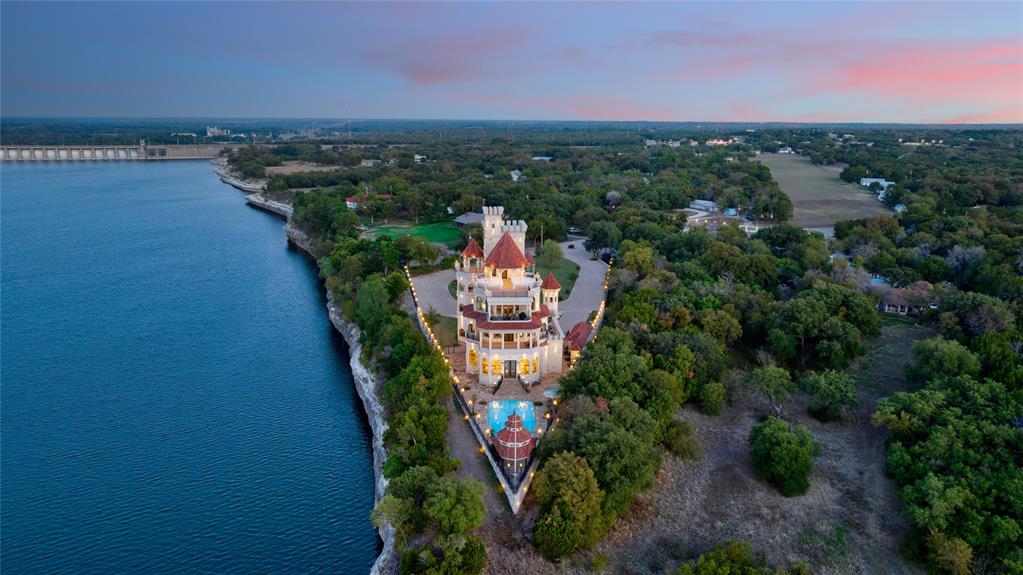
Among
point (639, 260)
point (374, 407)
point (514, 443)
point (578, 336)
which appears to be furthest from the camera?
point (639, 260)

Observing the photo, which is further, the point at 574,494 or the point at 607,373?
the point at 607,373

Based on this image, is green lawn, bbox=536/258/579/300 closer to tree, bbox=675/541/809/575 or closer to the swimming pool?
the swimming pool

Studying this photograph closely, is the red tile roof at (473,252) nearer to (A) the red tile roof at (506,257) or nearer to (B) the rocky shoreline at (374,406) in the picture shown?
(A) the red tile roof at (506,257)

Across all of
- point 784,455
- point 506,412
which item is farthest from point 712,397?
point 506,412

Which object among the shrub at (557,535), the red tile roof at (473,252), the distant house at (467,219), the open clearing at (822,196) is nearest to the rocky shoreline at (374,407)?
the shrub at (557,535)

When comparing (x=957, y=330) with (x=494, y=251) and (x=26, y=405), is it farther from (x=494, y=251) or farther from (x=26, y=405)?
(x=26, y=405)

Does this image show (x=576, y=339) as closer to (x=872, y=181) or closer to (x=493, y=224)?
(x=493, y=224)
